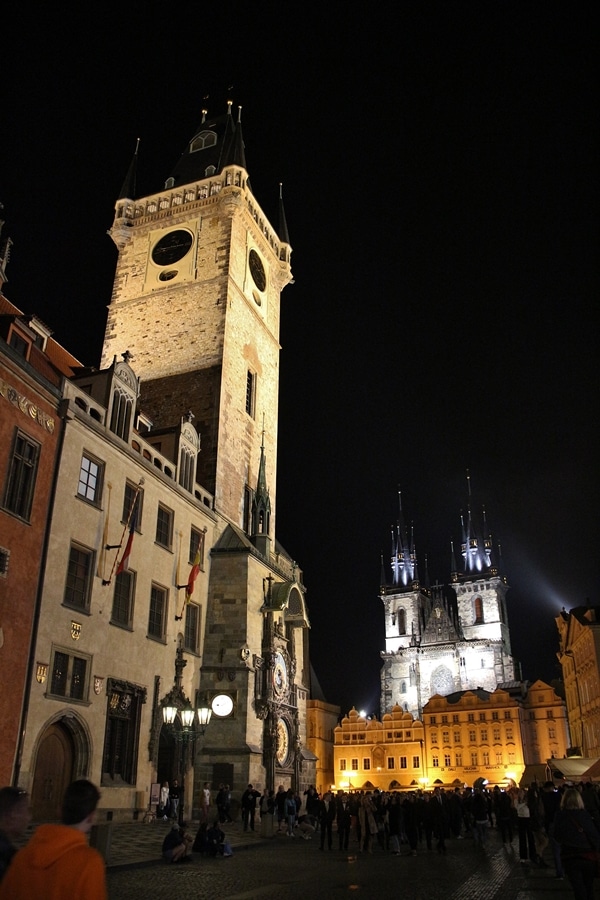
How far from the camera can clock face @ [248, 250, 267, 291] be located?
38.8 m

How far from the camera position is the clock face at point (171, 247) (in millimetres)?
37062

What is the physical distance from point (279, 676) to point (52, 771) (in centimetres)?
1176

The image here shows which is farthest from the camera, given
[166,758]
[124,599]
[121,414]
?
[166,758]

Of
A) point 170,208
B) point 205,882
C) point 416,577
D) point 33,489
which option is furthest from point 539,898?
point 416,577

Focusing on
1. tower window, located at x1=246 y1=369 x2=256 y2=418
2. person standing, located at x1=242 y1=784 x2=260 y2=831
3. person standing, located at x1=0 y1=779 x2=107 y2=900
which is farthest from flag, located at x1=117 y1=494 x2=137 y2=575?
person standing, located at x1=0 y1=779 x2=107 y2=900

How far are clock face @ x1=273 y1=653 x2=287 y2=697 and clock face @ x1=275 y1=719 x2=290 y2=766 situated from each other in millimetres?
1166

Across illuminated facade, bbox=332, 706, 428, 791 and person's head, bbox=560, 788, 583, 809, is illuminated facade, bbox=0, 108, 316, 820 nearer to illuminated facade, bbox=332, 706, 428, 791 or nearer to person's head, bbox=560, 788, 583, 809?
person's head, bbox=560, 788, 583, 809

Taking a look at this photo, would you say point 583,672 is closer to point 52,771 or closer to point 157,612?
point 157,612

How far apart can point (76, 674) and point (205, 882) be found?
8.94 m

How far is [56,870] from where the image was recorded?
10.5 feet

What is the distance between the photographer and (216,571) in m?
28.4

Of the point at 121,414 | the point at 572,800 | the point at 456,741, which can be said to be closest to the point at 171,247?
the point at 121,414

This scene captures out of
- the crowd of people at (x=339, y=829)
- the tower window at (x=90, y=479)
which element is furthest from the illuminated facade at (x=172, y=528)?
the crowd of people at (x=339, y=829)

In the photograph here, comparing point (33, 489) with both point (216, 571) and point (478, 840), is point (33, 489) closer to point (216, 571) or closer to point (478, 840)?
point (216, 571)
